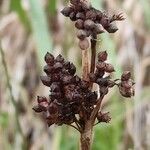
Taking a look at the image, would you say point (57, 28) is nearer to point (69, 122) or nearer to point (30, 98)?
point (30, 98)

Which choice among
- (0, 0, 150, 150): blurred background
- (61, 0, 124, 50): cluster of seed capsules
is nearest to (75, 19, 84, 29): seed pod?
(61, 0, 124, 50): cluster of seed capsules

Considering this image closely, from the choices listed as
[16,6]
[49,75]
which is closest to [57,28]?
[16,6]

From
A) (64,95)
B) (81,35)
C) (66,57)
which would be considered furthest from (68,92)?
(66,57)

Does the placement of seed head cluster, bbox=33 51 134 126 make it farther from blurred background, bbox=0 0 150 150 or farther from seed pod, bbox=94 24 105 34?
blurred background, bbox=0 0 150 150

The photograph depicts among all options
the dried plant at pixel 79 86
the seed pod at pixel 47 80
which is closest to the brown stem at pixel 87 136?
the dried plant at pixel 79 86

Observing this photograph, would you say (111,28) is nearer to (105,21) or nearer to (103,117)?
(105,21)

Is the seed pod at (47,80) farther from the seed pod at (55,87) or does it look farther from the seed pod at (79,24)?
the seed pod at (79,24)
